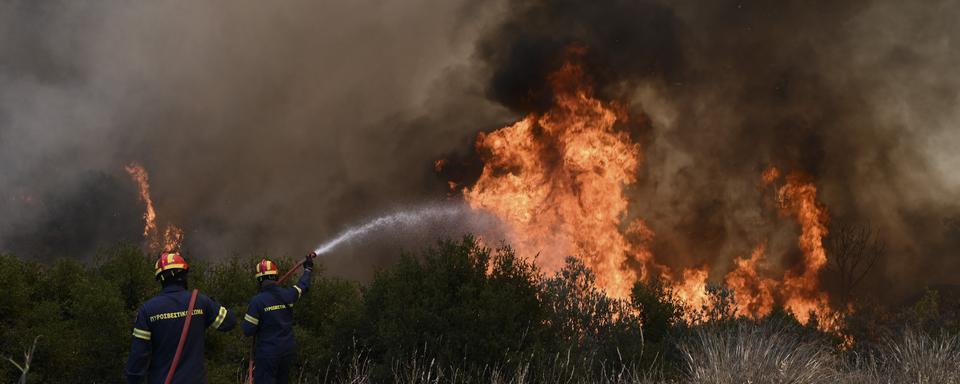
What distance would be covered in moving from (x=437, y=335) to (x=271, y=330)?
2540 millimetres

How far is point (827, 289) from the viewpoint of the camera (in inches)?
1620

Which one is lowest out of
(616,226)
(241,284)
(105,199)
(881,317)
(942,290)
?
(241,284)

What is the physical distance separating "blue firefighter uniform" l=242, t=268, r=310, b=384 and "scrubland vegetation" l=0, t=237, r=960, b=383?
34.0 inches

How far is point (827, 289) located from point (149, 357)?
41.9 metres

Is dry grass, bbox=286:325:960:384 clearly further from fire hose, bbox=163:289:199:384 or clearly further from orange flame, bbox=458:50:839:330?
orange flame, bbox=458:50:839:330

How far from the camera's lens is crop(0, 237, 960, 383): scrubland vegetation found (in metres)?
10.3

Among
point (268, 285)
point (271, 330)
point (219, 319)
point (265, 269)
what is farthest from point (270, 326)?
point (219, 319)

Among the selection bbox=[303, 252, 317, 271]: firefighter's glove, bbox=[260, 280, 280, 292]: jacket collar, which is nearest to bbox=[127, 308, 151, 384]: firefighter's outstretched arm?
bbox=[260, 280, 280, 292]: jacket collar

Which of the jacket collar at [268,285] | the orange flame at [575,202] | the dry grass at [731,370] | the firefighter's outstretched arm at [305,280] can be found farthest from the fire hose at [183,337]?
the orange flame at [575,202]

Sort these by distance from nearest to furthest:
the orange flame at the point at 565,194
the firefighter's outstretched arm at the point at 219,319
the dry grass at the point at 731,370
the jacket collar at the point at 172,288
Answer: the jacket collar at the point at 172,288
the firefighter's outstretched arm at the point at 219,319
the dry grass at the point at 731,370
the orange flame at the point at 565,194

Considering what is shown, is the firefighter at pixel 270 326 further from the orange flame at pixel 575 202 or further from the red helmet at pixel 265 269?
Result: the orange flame at pixel 575 202

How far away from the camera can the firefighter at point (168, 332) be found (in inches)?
280

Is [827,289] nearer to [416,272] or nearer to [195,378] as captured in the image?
[416,272]

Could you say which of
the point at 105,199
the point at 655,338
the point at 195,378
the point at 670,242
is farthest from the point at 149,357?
the point at 105,199
